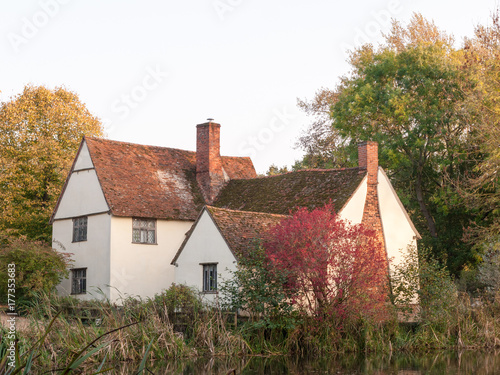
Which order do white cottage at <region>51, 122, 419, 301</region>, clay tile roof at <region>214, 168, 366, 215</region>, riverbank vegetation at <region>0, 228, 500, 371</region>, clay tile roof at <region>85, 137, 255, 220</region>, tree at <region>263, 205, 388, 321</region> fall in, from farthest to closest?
clay tile roof at <region>85, 137, 255, 220</region>
white cottage at <region>51, 122, 419, 301</region>
clay tile roof at <region>214, 168, 366, 215</region>
tree at <region>263, 205, 388, 321</region>
riverbank vegetation at <region>0, 228, 500, 371</region>

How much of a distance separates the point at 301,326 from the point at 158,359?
15.5 feet

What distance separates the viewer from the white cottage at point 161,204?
26844mm

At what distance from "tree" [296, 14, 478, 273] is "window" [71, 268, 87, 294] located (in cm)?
1528

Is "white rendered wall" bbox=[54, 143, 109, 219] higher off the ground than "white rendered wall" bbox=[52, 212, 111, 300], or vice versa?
"white rendered wall" bbox=[54, 143, 109, 219]

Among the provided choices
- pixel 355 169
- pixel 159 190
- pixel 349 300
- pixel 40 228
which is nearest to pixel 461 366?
pixel 349 300

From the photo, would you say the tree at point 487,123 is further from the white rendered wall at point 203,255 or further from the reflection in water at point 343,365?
the white rendered wall at point 203,255

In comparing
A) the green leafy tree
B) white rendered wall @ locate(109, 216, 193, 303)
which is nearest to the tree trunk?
white rendered wall @ locate(109, 216, 193, 303)

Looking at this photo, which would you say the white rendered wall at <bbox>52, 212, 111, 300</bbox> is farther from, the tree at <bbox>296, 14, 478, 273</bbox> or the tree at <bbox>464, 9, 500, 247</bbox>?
the tree at <bbox>464, 9, 500, 247</bbox>

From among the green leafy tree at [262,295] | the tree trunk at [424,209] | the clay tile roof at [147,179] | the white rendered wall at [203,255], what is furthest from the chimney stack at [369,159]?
the green leafy tree at [262,295]

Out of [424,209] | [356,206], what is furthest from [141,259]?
[424,209]

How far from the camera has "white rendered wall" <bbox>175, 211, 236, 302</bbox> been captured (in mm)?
21797

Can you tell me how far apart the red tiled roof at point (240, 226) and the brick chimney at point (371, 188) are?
4.75 m

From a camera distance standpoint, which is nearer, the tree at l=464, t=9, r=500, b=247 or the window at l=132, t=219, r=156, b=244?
the tree at l=464, t=9, r=500, b=247

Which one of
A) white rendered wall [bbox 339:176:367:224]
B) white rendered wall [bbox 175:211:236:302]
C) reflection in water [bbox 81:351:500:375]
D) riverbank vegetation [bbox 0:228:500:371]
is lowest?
reflection in water [bbox 81:351:500:375]
